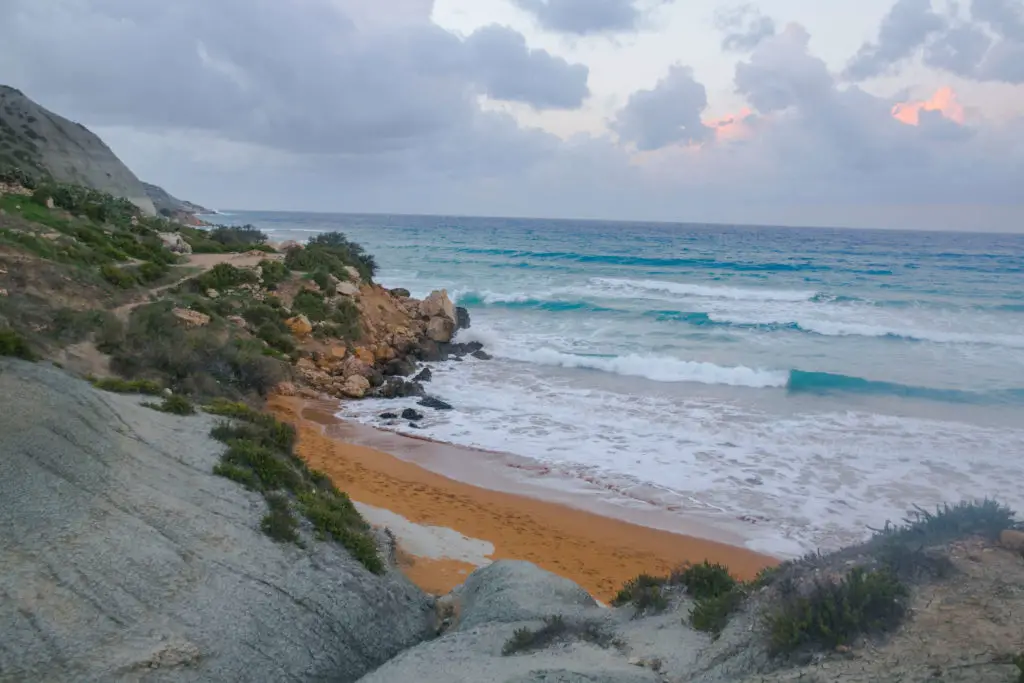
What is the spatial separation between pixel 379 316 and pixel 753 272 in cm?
3781

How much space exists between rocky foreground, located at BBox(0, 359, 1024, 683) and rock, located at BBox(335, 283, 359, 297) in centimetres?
1607

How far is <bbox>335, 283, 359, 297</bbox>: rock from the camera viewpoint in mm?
23734

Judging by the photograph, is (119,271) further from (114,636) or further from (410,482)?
(114,636)

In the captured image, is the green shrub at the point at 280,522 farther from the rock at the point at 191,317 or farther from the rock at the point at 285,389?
the rock at the point at 191,317

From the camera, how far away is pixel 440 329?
24.9 meters

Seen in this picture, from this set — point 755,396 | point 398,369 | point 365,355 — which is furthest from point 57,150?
point 755,396

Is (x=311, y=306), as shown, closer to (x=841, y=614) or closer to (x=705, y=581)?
(x=705, y=581)

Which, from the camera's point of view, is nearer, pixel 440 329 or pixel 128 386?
pixel 128 386

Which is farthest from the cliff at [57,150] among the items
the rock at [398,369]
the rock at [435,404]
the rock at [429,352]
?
the rock at [435,404]

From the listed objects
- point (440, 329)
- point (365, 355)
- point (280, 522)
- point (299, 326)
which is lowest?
point (365, 355)

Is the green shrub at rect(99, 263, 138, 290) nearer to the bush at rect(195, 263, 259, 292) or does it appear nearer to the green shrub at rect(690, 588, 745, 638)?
the bush at rect(195, 263, 259, 292)

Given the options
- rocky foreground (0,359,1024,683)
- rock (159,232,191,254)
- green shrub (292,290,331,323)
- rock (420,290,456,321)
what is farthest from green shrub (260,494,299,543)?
rock (159,232,191,254)

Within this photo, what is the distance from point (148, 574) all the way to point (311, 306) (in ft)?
54.9

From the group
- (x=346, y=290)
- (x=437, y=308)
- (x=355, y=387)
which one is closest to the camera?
(x=355, y=387)
